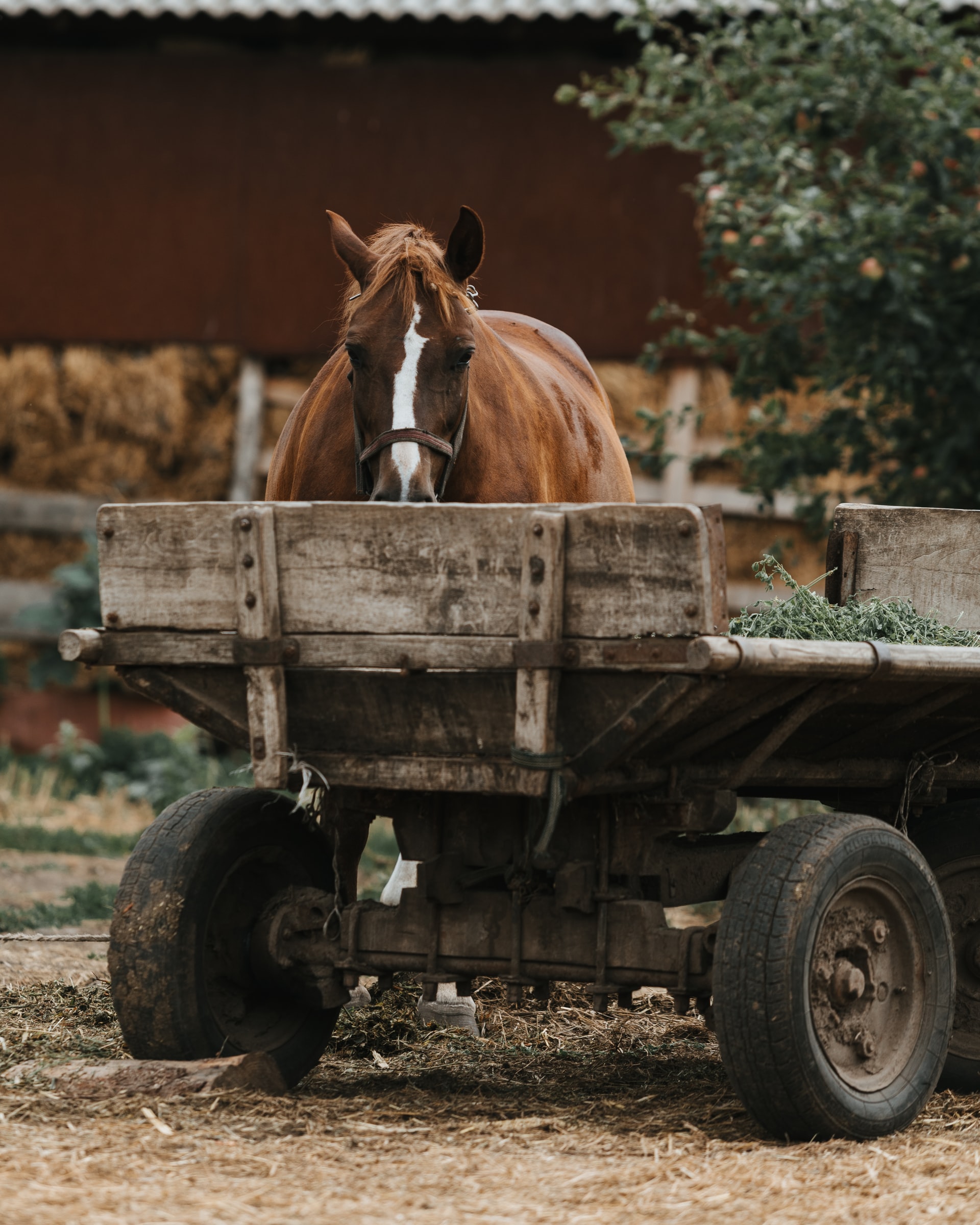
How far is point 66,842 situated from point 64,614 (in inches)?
92.0

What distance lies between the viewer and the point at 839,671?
320 cm

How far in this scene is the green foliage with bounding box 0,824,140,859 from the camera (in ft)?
26.1

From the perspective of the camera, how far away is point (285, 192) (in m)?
10.1

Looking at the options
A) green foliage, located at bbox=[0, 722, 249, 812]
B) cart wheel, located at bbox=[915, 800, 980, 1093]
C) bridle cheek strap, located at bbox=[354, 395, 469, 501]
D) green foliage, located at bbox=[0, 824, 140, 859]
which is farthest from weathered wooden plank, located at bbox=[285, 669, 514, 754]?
green foliage, located at bbox=[0, 722, 249, 812]

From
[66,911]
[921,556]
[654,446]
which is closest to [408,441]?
[921,556]

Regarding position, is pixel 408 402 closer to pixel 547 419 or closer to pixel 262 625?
pixel 262 625

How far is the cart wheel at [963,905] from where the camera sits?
156 inches

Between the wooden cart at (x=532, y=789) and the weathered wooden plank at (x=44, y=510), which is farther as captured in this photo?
the weathered wooden plank at (x=44, y=510)

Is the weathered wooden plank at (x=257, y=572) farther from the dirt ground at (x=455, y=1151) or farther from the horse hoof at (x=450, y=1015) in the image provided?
the horse hoof at (x=450, y=1015)

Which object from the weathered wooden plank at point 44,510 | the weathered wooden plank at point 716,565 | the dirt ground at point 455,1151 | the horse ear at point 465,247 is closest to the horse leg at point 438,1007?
the dirt ground at point 455,1151

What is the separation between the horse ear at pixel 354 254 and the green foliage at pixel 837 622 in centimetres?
138

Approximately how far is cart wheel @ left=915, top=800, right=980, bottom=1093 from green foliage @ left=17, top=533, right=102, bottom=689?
6.92m

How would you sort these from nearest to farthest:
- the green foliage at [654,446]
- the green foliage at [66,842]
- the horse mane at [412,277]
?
the horse mane at [412,277] → the green foliage at [654,446] → the green foliage at [66,842]

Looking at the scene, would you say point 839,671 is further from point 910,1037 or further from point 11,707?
point 11,707
